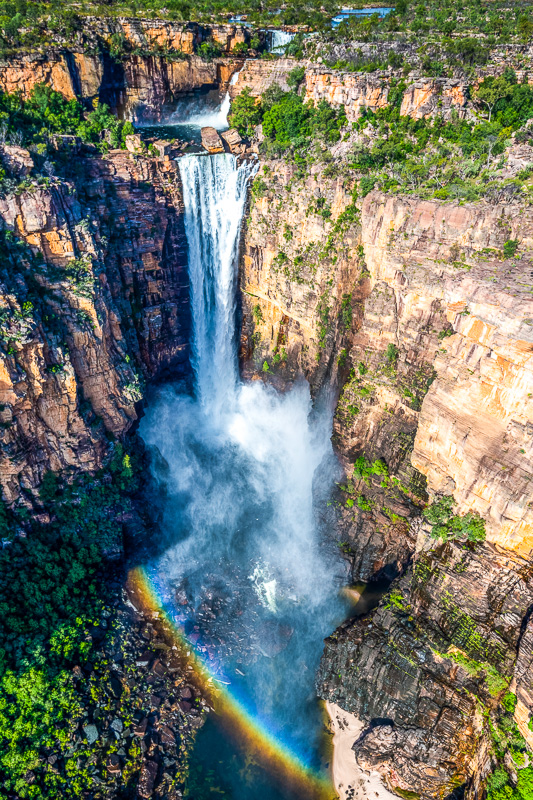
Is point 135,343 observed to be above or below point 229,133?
below

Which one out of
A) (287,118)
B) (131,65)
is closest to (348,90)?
(287,118)

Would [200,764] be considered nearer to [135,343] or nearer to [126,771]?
[126,771]

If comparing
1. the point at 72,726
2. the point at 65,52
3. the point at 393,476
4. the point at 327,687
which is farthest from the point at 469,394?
the point at 65,52

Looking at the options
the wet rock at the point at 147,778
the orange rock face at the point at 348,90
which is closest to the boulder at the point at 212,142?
the orange rock face at the point at 348,90

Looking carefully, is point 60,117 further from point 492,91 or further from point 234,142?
point 492,91

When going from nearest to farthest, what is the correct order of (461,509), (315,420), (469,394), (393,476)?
1. (469,394)
2. (461,509)
3. (393,476)
4. (315,420)

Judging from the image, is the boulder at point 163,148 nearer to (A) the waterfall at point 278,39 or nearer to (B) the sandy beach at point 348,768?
(A) the waterfall at point 278,39
